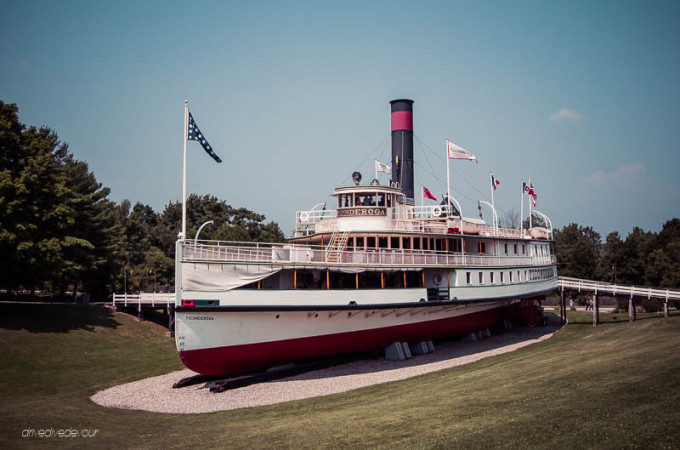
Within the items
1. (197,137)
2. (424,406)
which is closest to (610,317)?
(424,406)

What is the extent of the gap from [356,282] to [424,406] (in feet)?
33.5

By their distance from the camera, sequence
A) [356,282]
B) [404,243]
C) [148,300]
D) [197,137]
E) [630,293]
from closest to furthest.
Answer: [197,137]
[356,282]
[404,243]
[148,300]
[630,293]

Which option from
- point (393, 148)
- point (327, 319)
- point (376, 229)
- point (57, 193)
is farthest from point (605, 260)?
point (57, 193)

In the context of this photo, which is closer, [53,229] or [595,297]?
[53,229]

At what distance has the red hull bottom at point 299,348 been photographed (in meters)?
22.9

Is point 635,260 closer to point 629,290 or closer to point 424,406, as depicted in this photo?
point 629,290

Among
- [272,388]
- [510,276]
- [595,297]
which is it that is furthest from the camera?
[595,297]

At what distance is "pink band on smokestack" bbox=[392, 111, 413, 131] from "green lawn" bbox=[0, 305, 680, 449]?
1610cm

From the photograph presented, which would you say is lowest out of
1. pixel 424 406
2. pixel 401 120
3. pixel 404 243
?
pixel 424 406

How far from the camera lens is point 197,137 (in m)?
24.8

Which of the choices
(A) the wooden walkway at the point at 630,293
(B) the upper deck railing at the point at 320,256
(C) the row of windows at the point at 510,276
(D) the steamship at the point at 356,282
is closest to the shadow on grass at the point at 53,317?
(B) the upper deck railing at the point at 320,256

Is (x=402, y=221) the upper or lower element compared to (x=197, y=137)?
lower

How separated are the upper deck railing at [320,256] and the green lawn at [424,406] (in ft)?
18.6

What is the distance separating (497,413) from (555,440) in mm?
2885
